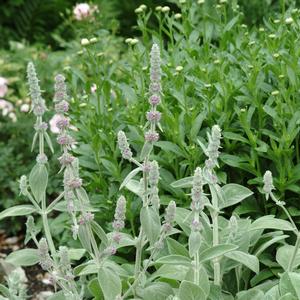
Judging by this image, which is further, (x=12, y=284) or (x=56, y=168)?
(x=56, y=168)

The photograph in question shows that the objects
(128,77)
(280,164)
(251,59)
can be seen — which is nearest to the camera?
(280,164)

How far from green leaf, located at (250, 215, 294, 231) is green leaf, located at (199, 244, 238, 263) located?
25cm

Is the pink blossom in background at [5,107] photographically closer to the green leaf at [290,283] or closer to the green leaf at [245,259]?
the green leaf at [245,259]

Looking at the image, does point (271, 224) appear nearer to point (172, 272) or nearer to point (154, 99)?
point (172, 272)

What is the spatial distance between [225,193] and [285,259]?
0.96 feet

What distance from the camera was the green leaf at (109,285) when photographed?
219 cm

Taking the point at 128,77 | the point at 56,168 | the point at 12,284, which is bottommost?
the point at 56,168

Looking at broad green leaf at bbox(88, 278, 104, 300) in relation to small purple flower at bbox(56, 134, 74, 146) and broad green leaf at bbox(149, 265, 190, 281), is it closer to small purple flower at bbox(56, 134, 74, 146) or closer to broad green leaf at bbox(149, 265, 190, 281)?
broad green leaf at bbox(149, 265, 190, 281)

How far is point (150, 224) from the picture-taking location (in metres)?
2.14

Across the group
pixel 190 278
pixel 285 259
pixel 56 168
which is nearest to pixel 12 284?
pixel 190 278

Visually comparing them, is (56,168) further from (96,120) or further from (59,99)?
(59,99)

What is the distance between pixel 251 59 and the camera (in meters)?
3.10

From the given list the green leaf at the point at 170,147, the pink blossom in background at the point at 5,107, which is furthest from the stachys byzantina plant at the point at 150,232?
the pink blossom in background at the point at 5,107

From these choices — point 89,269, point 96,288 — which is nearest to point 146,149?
point 89,269
